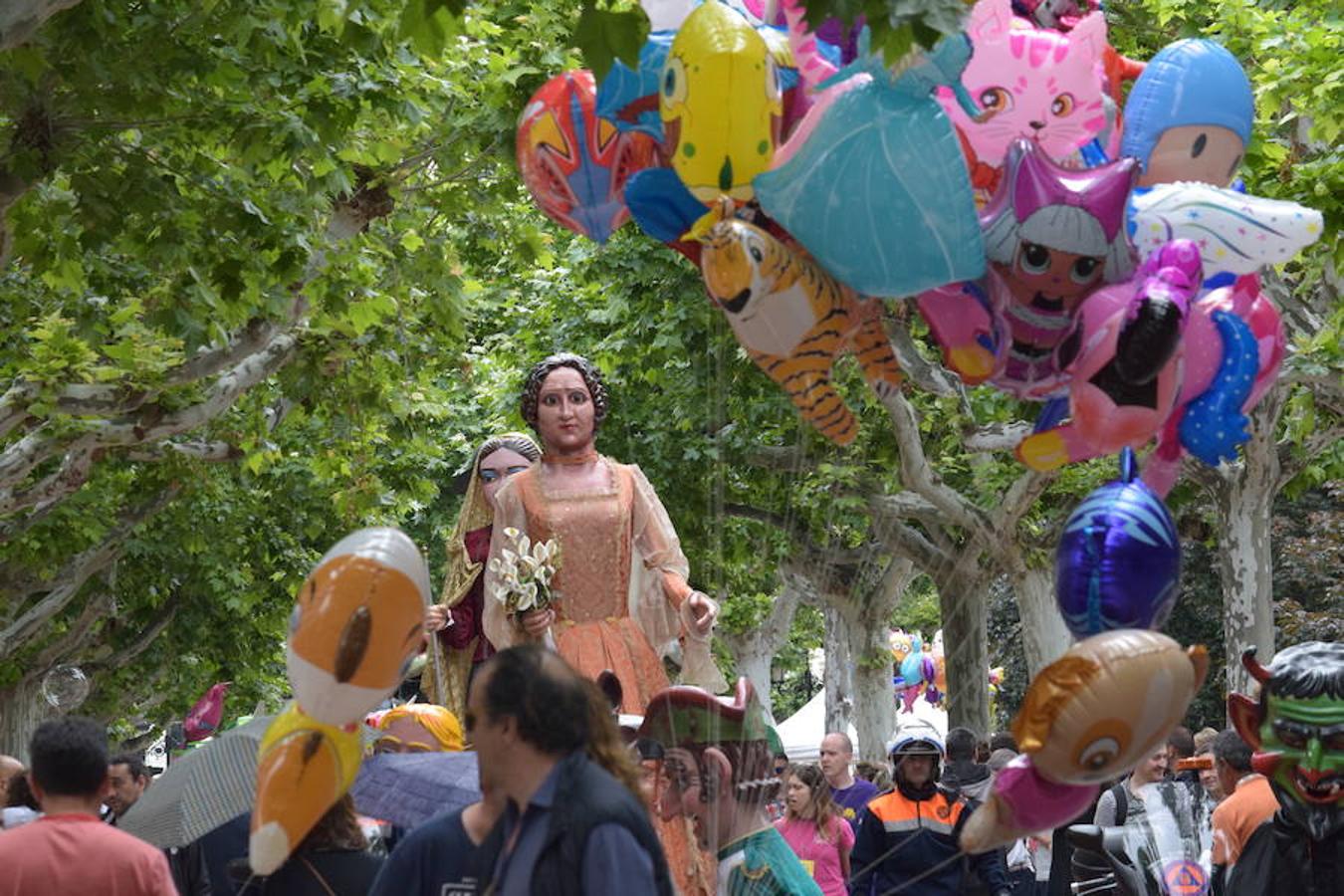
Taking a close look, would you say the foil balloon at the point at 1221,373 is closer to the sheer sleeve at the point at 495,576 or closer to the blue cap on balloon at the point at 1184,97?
the blue cap on balloon at the point at 1184,97

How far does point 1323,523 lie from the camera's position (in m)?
27.3

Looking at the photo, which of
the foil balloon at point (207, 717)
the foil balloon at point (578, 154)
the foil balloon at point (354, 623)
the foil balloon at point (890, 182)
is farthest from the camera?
Answer: the foil balloon at point (207, 717)

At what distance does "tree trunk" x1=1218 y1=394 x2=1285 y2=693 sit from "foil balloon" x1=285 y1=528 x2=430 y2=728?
14.1m

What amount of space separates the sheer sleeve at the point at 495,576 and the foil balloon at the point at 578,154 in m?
1.94

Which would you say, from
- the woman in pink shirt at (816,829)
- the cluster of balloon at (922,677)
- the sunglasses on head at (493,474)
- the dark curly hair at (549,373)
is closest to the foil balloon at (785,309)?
the dark curly hair at (549,373)

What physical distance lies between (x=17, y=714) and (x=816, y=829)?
22220 millimetres

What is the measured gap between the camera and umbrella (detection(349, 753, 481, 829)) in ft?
21.2

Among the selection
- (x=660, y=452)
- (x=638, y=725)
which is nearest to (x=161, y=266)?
(x=638, y=725)

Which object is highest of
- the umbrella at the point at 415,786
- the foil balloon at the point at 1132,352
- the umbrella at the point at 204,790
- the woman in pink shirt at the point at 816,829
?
the foil balloon at the point at 1132,352

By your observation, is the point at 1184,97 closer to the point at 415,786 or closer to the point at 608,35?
the point at 608,35

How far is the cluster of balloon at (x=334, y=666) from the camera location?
5.53 meters

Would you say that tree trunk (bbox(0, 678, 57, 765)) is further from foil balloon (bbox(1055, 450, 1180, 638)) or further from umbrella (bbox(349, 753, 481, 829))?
foil balloon (bbox(1055, 450, 1180, 638))

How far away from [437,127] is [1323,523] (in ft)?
48.0

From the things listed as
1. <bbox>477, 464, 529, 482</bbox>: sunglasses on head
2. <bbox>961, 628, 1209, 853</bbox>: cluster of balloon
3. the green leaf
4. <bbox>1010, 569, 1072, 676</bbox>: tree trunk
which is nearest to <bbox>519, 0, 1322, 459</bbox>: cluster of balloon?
the green leaf
